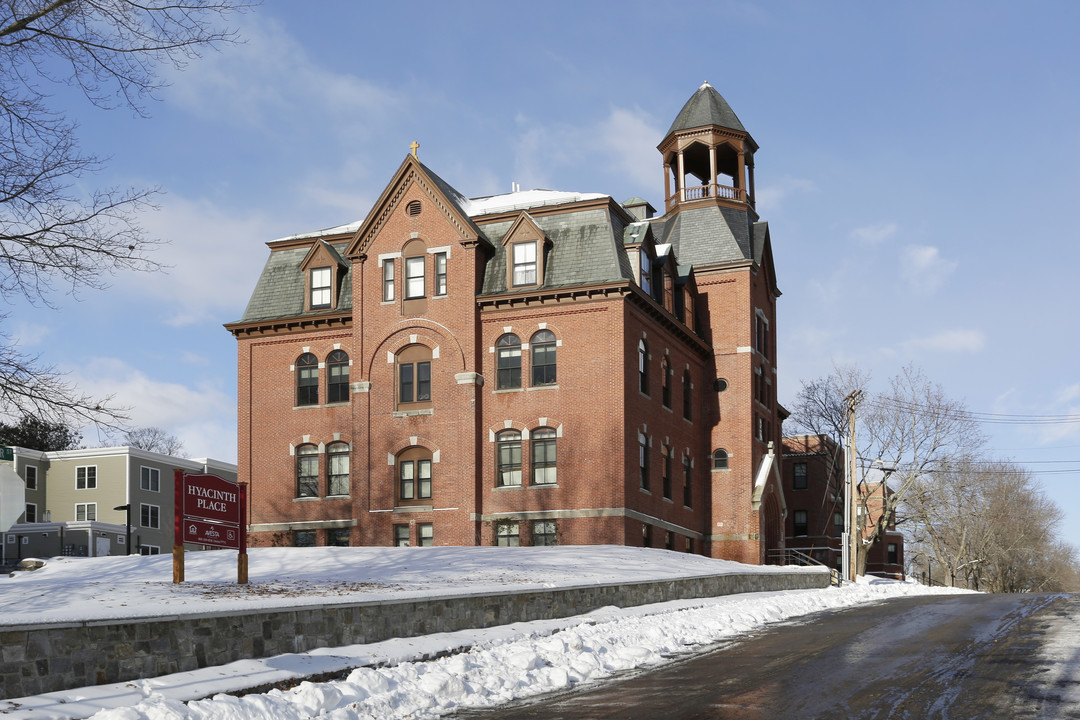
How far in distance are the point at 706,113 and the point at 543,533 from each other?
22401 mm

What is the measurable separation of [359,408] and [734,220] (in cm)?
1981

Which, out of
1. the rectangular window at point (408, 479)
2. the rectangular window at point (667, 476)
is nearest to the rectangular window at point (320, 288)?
the rectangular window at point (408, 479)

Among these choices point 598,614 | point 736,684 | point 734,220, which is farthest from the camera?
point 734,220

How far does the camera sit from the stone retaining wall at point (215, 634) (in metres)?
11.3

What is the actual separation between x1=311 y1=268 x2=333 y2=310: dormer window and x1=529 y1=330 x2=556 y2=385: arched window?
9.11m

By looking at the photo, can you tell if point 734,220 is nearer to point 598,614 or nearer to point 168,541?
point 598,614

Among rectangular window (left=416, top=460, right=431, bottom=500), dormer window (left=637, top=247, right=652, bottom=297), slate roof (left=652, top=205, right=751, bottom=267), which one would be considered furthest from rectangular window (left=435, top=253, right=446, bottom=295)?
slate roof (left=652, top=205, right=751, bottom=267)

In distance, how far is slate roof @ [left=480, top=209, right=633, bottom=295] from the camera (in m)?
40.0

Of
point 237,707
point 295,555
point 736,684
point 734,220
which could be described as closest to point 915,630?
point 736,684

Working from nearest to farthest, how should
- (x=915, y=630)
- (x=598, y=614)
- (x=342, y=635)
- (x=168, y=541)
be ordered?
(x=342, y=635) < (x=915, y=630) < (x=598, y=614) < (x=168, y=541)

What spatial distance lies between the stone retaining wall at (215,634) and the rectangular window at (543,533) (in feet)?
58.0

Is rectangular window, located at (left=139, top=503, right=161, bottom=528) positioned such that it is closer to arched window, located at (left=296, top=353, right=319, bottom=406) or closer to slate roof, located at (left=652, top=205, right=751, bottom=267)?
arched window, located at (left=296, top=353, right=319, bottom=406)

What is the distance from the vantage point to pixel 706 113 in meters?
51.2

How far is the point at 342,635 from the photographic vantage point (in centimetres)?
1547
